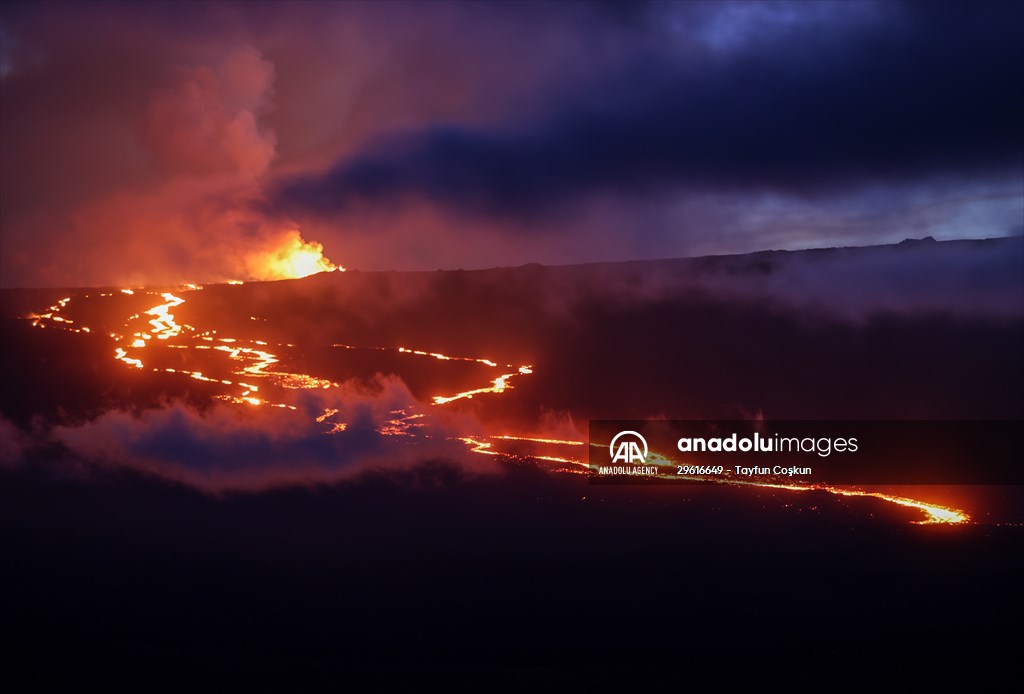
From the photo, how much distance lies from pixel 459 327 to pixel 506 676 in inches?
1185

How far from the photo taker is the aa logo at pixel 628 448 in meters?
23.7

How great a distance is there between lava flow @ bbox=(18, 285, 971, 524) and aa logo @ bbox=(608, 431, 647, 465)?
365 millimetres

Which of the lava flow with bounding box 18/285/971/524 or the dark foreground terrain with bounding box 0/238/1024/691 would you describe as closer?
the dark foreground terrain with bounding box 0/238/1024/691

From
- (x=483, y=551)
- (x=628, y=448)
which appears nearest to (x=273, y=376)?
(x=628, y=448)

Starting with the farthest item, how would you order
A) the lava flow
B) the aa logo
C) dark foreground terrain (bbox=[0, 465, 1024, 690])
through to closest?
the aa logo, the lava flow, dark foreground terrain (bbox=[0, 465, 1024, 690])

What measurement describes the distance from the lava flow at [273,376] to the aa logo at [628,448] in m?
0.36

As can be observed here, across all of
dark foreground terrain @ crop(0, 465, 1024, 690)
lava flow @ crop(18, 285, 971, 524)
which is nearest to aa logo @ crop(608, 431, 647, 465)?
lava flow @ crop(18, 285, 971, 524)

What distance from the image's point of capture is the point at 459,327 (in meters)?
42.7

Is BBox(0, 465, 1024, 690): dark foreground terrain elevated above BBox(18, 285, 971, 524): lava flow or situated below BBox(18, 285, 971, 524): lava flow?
below

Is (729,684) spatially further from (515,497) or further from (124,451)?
(124,451)

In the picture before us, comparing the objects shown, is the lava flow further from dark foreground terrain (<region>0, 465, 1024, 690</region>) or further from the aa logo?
dark foreground terrain (<region>0, 465, 1024, 690</region>)

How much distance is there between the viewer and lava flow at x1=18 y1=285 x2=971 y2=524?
23203mm

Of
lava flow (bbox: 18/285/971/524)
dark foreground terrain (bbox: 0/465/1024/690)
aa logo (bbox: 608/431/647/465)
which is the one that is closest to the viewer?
dark foreground terrain (bbox: 0/465/1024/690)

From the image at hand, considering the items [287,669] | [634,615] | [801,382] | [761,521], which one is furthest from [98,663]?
[801,382]
